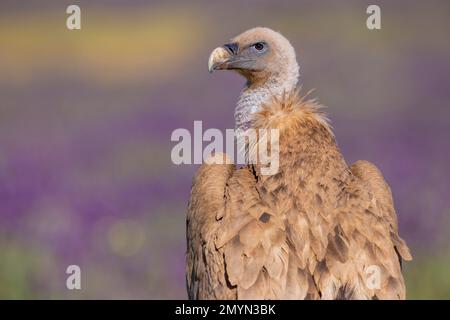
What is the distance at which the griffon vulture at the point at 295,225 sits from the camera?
20.0 feet

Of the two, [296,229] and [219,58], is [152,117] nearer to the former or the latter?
[219,58]

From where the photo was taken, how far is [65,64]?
21344 mm

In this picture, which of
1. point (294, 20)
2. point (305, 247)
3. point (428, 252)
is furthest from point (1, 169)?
point (294, 20)

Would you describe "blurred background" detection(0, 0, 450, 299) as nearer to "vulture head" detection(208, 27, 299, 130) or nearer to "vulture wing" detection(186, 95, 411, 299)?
"vulture head" detection(208, 27, 299, 130)

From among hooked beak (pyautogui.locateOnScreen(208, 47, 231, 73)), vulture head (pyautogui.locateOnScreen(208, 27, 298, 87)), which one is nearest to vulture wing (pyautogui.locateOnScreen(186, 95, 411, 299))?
vulture head (pyautogui.locateOnScreen(208, 27, 298, 87))

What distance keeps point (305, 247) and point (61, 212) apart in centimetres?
475

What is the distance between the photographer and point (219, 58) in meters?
8.06

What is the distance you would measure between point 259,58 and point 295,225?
1930 millimetres

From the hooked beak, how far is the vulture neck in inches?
9.3

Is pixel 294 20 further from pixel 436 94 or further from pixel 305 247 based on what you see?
pixel 305 247

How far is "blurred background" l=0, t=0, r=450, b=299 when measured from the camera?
32.4 feet

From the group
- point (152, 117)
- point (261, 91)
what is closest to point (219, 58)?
point (261, 91)

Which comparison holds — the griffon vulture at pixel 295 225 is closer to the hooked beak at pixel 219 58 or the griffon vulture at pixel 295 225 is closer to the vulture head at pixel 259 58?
the vulture head at pixel 259 58

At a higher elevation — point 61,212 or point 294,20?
point 294,20
